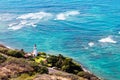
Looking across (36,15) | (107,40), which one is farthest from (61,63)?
(36,15)

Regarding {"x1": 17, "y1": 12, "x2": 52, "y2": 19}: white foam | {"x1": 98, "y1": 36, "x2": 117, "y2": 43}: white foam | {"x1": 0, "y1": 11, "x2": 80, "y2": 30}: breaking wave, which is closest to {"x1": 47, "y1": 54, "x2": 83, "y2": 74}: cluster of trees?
{"x1": 98, "y1": 36, "x2": 117, "y2": 43}: white foam

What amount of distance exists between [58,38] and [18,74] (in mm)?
45041

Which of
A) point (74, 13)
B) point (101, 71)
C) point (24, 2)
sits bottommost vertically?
point (101, 71)

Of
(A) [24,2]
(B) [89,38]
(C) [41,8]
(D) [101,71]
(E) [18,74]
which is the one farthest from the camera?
(A) [24,2]

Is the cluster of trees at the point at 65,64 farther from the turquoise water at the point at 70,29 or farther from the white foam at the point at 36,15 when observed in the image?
the white foam at the point at 36,15

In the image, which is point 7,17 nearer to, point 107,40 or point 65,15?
point 65,15

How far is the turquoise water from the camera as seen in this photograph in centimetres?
7900

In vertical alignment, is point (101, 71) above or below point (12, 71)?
above

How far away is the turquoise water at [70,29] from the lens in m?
79.0

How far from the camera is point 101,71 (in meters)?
72.0

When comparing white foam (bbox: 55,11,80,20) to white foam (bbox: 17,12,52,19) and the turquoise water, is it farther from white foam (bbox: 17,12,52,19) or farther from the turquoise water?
white foam (bbox: 17,12,52,19)

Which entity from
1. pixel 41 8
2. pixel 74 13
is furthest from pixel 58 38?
pixel 41 8

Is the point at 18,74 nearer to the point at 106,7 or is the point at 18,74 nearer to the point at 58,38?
the point at 58,38

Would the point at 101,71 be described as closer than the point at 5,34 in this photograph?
Yes
